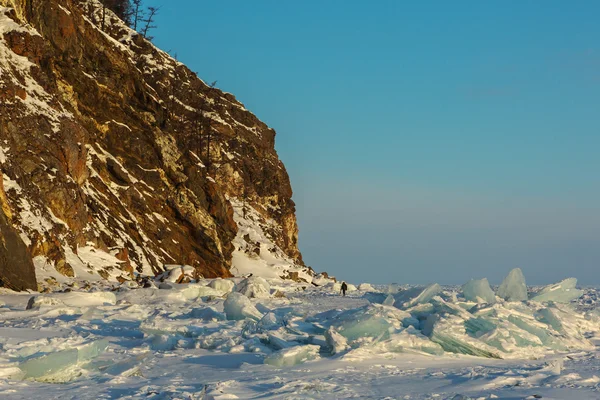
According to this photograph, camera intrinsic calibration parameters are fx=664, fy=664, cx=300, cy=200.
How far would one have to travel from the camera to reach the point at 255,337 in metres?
12.9

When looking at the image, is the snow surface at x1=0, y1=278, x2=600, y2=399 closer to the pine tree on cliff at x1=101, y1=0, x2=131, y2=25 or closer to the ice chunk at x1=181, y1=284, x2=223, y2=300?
the ice chunk at x1=181, y1=284, x2=223, y2=300

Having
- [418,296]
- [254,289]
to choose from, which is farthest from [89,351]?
[254,289]

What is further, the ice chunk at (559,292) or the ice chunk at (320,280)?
the ice chunk at (320,280)

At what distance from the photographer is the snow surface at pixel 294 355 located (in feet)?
29.1

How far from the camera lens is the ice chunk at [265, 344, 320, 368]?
34.9 ft

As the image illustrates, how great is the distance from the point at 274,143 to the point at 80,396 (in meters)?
60.7

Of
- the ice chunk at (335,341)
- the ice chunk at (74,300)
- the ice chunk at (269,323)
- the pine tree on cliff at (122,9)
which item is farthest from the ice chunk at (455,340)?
the pine tree on cliff at (122,9)

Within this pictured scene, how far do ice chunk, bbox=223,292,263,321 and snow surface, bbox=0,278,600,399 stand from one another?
27 mm

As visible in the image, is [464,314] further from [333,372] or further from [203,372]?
[203,372]

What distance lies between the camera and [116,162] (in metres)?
39.8

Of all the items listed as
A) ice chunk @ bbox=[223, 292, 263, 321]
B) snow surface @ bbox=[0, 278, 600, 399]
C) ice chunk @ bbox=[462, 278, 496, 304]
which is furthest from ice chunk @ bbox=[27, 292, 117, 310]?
ice chunk @ bbox=[462, 278, 496, 304]

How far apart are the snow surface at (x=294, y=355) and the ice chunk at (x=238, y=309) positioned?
27 millimetres

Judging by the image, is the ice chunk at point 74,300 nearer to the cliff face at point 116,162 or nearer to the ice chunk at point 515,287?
the cliff face at point 116,162

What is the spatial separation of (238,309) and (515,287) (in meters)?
7.42
